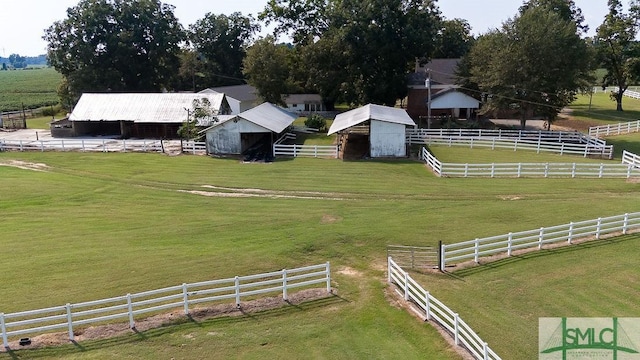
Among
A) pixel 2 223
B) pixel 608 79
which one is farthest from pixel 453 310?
pixel 608 79

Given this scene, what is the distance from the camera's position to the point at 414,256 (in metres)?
18.8

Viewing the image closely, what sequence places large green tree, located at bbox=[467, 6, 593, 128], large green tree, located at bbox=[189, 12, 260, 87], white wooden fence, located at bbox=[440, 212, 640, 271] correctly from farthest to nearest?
large green tree, located at bbox=[189, 12, 260, 87] → large green tree, located at bbox=[467, 6, 593, 128] → white wooden fence, located at bbox=[440, 212, 640, 271]

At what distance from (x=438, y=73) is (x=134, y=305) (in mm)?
51534

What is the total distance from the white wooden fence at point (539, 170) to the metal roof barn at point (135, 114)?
23563 mm

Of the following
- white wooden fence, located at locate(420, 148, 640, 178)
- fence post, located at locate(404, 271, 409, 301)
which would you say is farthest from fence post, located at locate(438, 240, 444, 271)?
white wooden fence, located at locate(420, 148, 640, 178)

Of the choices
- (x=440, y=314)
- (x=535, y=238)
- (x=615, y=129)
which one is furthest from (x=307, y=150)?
(x=615, y=129)

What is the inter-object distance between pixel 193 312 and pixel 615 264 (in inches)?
545

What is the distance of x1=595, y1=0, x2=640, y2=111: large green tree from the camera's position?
57688 millimetres

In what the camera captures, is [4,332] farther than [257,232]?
No

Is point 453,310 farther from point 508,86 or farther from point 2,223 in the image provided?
point 508,86

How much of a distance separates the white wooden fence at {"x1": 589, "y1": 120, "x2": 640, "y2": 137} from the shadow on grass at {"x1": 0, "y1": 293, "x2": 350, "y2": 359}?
130ft

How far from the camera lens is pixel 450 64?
60.7m

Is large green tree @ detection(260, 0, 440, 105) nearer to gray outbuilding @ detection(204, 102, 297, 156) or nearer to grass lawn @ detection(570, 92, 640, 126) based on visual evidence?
gray outbuilding @ detection(204, 102, 297, 156)

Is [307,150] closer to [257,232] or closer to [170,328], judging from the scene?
[257,232]
